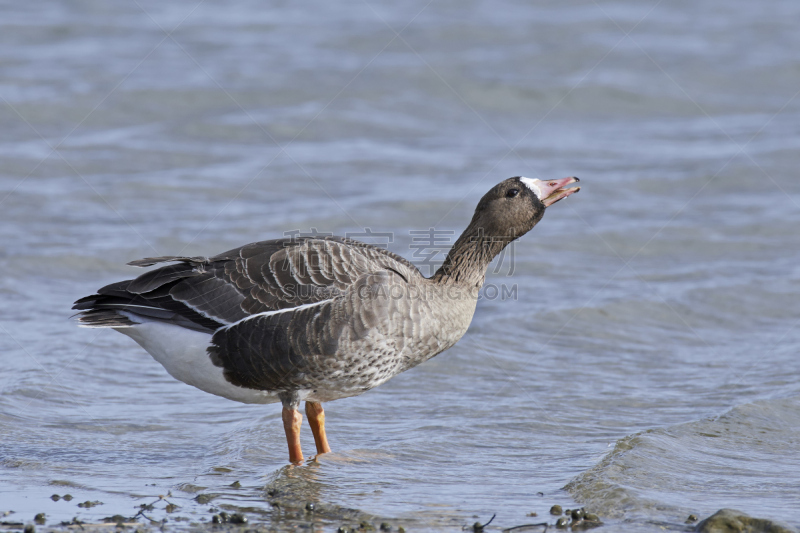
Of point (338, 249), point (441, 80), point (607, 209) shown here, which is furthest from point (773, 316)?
point (441, 80)

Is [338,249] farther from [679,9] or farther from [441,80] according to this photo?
[679,9]

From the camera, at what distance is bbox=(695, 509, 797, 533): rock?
536 cm

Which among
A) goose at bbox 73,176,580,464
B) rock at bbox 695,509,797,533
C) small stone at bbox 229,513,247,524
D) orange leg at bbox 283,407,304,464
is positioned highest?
goose at bbox 73,176,580,464

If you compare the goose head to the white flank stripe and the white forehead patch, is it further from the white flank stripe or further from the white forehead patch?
the white flank stripe

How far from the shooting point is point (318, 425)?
289 inches

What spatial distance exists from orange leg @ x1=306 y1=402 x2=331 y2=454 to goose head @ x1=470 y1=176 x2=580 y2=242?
2181mm

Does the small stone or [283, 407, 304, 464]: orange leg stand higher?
[283, 407, 304, 464]: orange leg

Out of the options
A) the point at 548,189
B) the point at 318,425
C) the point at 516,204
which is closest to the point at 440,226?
the point at 516,204

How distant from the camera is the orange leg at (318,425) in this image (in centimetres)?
732

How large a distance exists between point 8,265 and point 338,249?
724cm

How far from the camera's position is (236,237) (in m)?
13.9

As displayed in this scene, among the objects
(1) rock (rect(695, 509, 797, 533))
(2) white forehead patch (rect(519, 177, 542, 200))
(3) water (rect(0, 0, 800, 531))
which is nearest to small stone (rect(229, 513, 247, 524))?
(3) water (rect(0, 0, 800, 531))

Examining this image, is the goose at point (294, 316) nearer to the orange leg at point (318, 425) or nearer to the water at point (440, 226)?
the orange leg at point (318, 425)

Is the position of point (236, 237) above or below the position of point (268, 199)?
below
